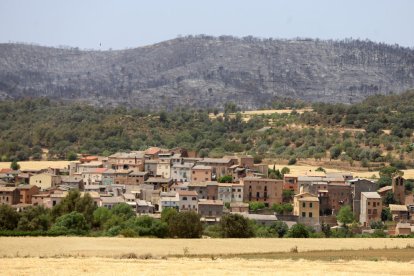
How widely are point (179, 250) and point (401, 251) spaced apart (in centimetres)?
932

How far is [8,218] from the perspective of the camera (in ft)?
196

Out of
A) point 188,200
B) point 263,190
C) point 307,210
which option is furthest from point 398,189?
point 188,200

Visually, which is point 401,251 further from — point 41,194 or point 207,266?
point 41,194

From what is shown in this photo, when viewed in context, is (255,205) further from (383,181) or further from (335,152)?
(335,152)

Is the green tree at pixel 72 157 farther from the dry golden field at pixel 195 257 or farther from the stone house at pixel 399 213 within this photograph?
the dry golden field at pixel 195 257

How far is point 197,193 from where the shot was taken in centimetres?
7838

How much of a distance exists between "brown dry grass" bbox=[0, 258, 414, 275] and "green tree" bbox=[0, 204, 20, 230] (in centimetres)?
2281

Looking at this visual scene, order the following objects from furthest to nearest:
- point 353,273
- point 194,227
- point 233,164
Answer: point 233,164
point 194,227
point 353,273

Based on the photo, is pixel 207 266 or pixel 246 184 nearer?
pixel 207 266

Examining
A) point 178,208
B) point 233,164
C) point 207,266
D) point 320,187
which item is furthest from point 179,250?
point 233,164

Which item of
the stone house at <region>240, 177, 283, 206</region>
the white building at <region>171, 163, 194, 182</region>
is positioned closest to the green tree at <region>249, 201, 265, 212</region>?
the stone house at <region>240, 177, 283, 206</region>

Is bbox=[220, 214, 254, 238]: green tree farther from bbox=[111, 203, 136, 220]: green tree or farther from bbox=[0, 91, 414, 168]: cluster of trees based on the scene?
bbox=[0, 91, 414, 168]: cluster of trees

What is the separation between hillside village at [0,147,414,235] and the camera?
7400 centimetres

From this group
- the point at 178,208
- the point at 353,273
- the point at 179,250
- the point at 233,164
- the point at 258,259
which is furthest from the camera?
the point at 233,164
